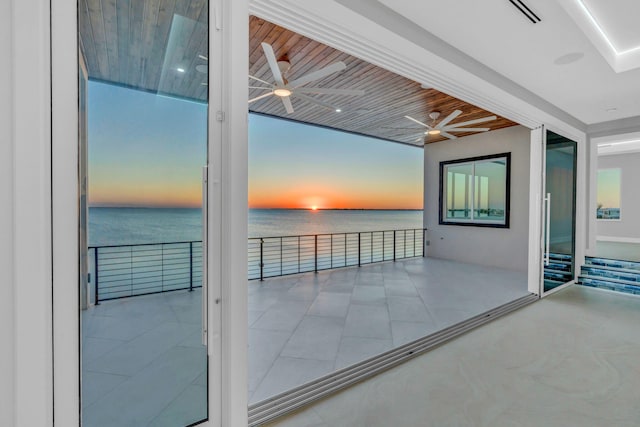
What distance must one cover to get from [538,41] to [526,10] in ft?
1.79

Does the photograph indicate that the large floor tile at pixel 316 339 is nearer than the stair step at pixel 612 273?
Yes

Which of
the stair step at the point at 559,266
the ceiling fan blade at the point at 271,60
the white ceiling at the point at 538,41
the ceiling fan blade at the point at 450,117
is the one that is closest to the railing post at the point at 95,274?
the ceiling fan blade at the point at 271,60

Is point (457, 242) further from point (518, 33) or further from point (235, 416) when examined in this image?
point (235, 416)

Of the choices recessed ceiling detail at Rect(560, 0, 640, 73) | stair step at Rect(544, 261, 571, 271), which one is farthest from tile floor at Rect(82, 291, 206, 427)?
stair step at Rect(544, 261, 571, 271)

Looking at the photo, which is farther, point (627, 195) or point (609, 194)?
point (609, 194)

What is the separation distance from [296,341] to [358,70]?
2944 mm

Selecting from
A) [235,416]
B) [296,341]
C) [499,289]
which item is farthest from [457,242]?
[235,416]

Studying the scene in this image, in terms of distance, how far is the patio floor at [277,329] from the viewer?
1180 mm

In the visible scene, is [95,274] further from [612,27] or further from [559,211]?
[559,211]

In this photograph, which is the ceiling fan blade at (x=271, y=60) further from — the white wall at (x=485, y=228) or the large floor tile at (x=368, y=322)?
the white wall at (x=485, y=228)

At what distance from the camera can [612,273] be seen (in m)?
4.42
